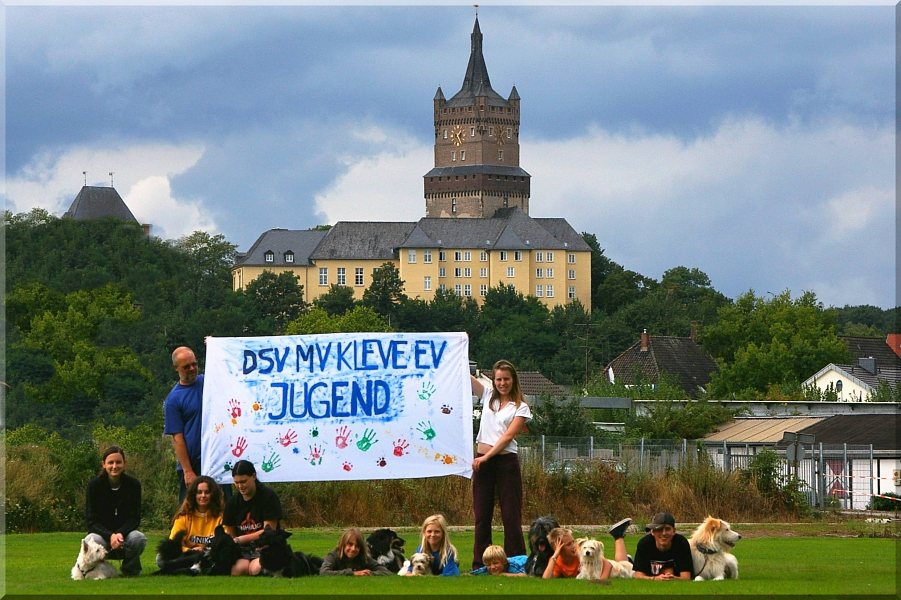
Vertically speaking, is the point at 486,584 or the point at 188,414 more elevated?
the point at 188,414

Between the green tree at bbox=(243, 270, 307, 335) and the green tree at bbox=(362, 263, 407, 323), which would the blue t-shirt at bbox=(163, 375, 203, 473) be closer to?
the green tree at bbox=(243, 270, 307, 335)

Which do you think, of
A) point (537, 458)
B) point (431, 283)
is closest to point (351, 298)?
point (431, 283)

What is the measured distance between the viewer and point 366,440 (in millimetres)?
15930

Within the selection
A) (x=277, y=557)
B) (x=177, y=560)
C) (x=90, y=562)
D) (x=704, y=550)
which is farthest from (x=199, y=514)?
(x=704, y=550)

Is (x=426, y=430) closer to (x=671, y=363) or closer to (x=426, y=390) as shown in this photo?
(x=426, y=390)

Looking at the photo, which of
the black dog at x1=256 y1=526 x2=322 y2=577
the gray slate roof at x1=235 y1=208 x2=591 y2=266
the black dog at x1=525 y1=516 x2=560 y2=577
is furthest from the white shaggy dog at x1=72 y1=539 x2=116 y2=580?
the gray slate roof at x1=235 y1=208 x2=591 y2=266

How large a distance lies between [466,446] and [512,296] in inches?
6700

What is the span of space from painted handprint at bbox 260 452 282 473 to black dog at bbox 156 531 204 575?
1.86 m

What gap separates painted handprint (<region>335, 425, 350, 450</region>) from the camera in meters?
15.9

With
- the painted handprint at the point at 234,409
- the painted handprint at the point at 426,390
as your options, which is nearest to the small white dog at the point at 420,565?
the painted handprint at the point at 426,390

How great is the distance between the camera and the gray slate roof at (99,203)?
19438cm

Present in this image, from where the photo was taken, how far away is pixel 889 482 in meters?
45.0

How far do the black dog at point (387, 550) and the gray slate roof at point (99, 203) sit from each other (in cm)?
18238

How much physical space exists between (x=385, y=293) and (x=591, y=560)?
553ft
